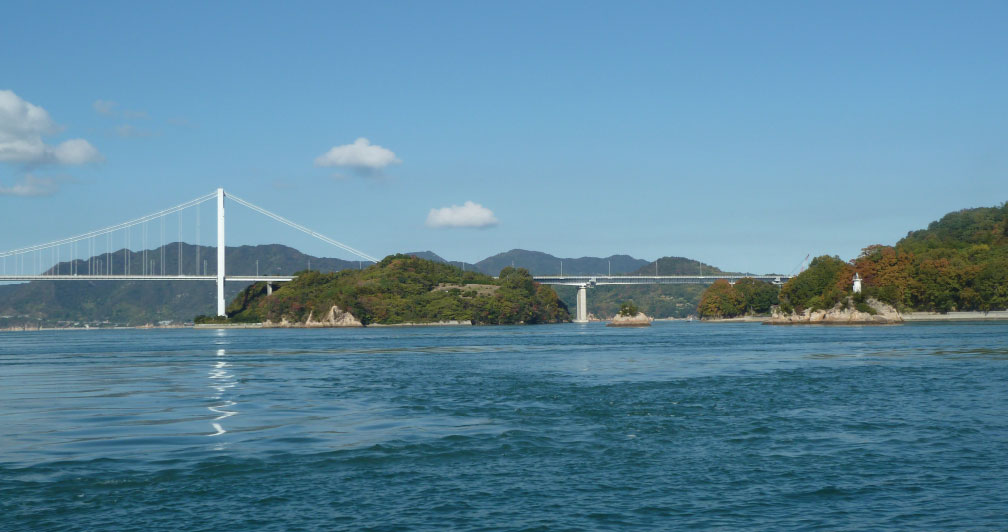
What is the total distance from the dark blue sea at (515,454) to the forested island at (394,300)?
454 feet

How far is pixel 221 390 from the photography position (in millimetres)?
28578

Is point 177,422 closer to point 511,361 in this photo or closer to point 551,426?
point 551,426

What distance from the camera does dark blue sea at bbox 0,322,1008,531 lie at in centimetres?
1120

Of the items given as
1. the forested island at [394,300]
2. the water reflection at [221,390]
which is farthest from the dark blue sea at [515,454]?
the forested island at [394,300]

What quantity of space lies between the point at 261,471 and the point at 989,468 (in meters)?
11.4

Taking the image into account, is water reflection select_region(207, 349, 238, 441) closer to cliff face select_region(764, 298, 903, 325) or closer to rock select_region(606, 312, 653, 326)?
rock select_region(606, 312, 653, 326)

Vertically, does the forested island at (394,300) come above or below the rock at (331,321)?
above

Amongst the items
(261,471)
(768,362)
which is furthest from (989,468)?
(768,362)

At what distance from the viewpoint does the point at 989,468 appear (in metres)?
13.6

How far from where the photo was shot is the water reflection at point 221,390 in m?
19.8

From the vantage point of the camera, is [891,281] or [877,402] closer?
[877,402]

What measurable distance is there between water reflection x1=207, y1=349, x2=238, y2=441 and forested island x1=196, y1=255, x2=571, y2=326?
122 metres

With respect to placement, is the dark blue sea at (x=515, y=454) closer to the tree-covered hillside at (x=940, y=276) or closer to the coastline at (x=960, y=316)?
the tree-covered hillside at (x=940, y=276)

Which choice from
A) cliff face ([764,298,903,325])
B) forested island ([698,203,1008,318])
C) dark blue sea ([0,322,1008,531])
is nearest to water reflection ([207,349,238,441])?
dark blue sea ([0,322,1008,531])
